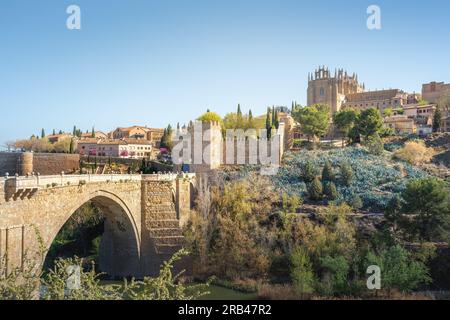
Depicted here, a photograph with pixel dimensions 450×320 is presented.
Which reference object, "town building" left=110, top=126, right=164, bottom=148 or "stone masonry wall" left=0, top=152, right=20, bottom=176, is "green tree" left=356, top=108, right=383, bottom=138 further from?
"town building" left=110, top=126, right=164, bottom=148

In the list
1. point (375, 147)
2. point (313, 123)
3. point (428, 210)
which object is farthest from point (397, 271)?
point (313, 123)

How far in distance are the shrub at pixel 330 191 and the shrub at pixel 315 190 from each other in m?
0.41

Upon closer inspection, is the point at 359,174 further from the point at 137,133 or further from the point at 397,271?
the point at 137,133

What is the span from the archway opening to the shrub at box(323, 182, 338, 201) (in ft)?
38.7

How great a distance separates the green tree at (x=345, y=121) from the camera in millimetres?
40250

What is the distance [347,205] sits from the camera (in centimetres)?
2489

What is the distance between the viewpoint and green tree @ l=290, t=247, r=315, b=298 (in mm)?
18297

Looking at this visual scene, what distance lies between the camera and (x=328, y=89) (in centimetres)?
6506

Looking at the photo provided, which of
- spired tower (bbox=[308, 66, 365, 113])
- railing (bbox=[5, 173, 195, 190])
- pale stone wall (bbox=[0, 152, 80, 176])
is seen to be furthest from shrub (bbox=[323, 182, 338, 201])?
spired tower (bbox=[308, 66, 365, 113])

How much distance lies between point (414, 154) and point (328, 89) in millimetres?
34261
